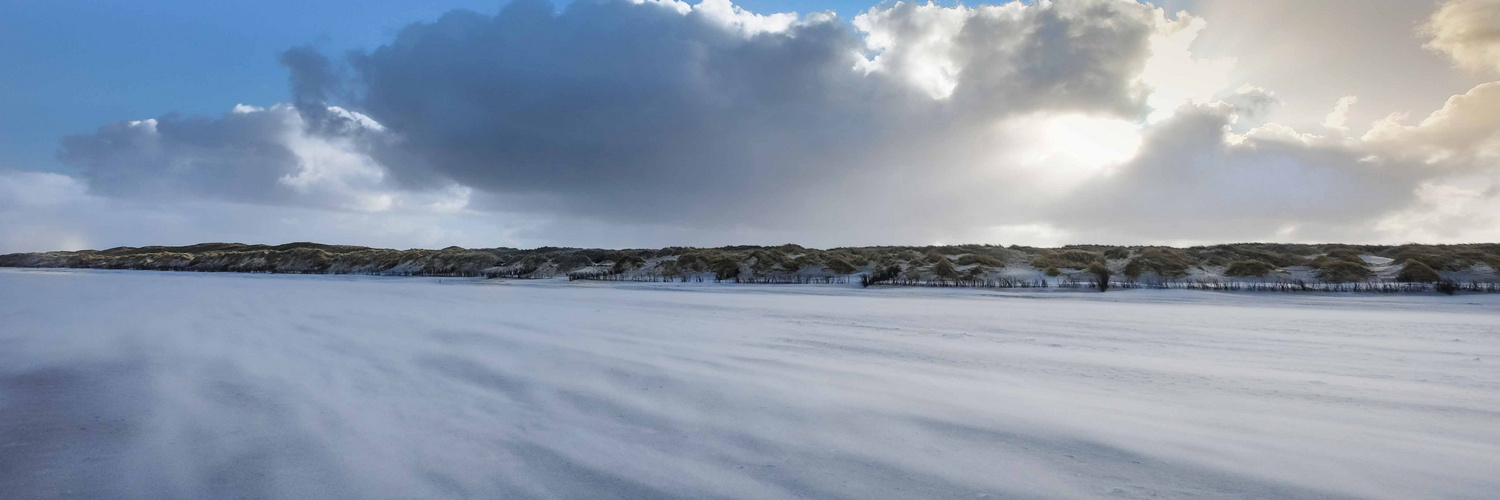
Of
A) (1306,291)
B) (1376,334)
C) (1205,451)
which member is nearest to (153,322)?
(1205,451)

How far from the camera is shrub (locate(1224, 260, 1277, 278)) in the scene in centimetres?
2460

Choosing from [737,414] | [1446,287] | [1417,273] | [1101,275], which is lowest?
[737,414]

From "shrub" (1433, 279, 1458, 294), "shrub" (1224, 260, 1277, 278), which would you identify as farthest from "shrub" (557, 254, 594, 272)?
"shrub" (1433, 279, 1458, 294)

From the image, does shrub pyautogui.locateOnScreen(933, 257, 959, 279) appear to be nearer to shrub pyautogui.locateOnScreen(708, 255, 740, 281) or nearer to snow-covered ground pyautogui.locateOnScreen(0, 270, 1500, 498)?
shrub pyautogui.locateOnScreen(708, 255, 740, 281)

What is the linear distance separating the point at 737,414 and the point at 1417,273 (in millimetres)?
28133

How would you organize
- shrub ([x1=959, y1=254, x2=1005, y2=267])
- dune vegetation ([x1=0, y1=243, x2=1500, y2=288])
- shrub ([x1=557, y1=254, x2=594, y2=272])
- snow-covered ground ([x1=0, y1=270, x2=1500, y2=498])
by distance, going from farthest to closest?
shrub ([x1=557, y1=254, x2=594, y2=272])
shrub ([x1=959, y1=254, x2=1005, y2=267])
dune vegetation ([x1=0, y1=243, x2=1500, y2=288])
snow-covered ground ([x1=0, y1=270, x2=1500, y2=498])

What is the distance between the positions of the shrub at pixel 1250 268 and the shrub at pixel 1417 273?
3.67 m

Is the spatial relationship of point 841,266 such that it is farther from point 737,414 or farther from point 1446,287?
point 737,414

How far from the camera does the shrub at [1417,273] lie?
2042 cm

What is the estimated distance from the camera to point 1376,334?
827 centimetres

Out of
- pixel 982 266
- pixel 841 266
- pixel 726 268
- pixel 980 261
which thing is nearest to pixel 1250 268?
pixel 982 266

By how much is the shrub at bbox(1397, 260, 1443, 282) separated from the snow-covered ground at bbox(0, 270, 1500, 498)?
17893 millimetres

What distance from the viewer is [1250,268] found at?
2491 centimetres

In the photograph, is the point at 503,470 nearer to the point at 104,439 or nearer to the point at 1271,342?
the point at 104,439
